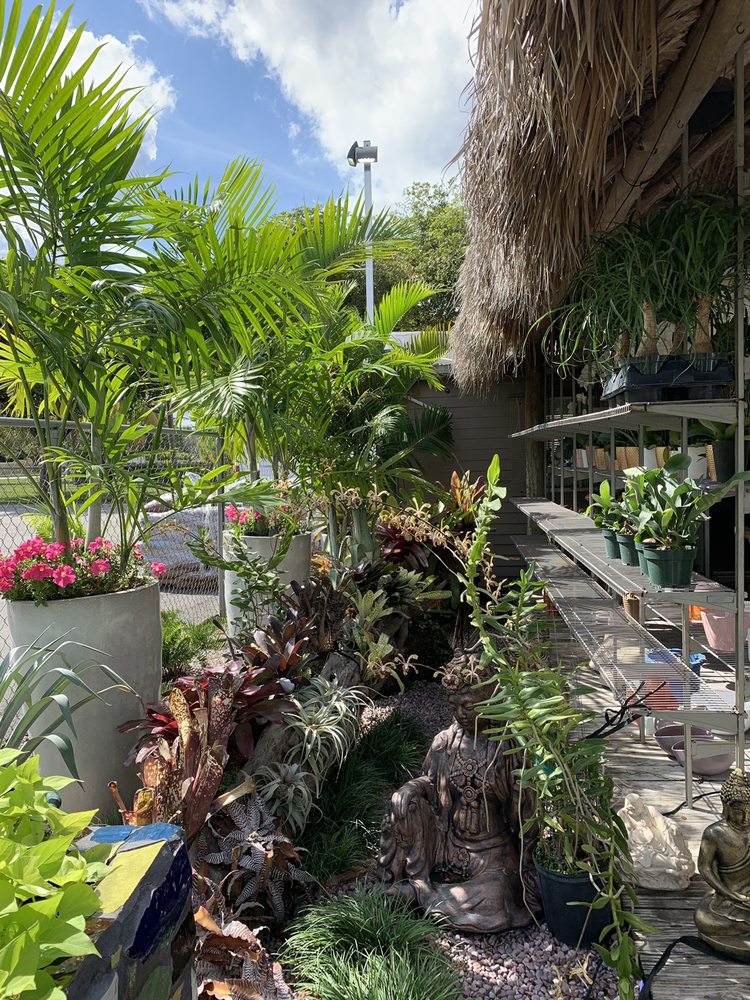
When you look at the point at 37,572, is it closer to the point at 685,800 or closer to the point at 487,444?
the point at 685,800

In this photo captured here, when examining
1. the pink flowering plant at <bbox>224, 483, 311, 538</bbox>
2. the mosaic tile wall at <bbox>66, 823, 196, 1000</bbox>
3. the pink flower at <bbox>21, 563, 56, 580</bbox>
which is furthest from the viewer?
the pink flowering plant at <bbox>224, 483, 311, 538</bbox>

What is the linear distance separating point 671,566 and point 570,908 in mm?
1048

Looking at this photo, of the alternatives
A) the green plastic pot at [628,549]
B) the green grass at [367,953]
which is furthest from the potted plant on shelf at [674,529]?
the green grass at [367,953]

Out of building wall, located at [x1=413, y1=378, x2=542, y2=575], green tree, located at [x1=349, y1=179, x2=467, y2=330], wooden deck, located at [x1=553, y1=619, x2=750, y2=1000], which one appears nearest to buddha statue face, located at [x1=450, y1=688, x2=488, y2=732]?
wooden deck, located at [x1=553, y1=619, x2=750, y2=1000]

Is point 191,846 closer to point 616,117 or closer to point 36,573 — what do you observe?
point 36,573

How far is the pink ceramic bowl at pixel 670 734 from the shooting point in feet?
9.96

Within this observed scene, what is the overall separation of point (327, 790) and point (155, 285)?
7.28 feet

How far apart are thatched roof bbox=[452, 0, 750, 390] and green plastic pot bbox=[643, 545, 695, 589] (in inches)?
46.6

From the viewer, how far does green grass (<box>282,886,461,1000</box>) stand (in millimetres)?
1788

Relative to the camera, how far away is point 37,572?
245cm

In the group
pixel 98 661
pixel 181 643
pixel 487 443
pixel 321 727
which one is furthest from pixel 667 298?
pixel 487 443

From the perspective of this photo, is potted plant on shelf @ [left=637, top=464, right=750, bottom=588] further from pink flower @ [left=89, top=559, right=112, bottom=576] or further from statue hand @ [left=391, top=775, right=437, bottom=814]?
pink flower @ [left=89, top=559, right=112, bottom=576]

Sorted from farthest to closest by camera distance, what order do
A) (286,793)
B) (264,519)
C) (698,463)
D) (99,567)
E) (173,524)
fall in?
1. (264,519)
2. (173,524)
3. (698,463)
4. (99,567)
5. (286,793)

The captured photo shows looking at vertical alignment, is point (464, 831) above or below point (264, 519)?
below
